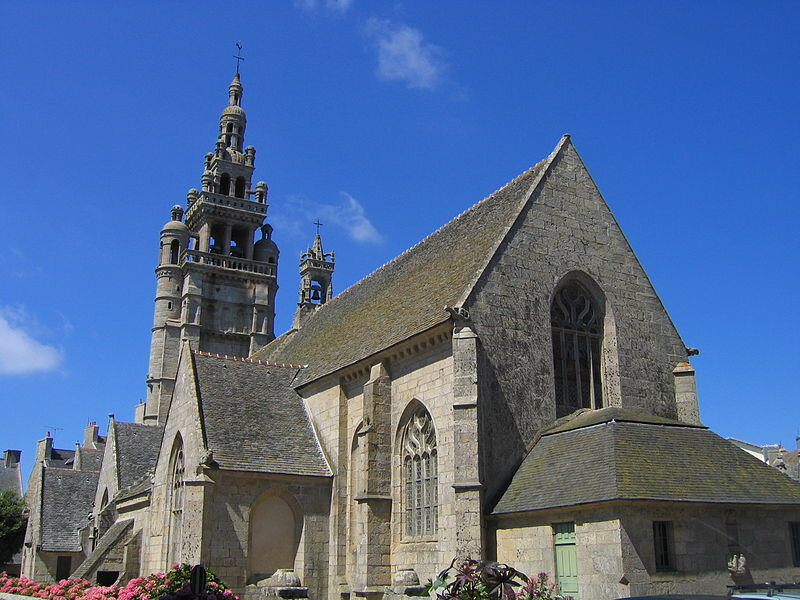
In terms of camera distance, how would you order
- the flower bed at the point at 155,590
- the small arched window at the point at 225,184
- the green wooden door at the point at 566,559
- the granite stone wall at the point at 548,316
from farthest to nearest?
the small arched window at the point at 225,184, the granite stone wall at the point at 548,316, the green wooden door at the point at 566,559, the flower bed at the point at 155,590

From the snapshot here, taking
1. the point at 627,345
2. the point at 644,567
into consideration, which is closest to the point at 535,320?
the point at 627,345

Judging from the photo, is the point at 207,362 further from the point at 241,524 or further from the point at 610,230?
the point at 610,230

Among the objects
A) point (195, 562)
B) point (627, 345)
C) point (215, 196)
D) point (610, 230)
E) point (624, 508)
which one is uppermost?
point (215, 196)

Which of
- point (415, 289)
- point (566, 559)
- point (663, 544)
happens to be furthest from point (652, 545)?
point (415, 289)

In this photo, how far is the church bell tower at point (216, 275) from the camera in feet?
153

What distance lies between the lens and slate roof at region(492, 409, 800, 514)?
54.0ft

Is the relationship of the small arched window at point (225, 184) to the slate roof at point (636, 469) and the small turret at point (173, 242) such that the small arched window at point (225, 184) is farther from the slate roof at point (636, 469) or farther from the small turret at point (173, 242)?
the slate roof at point (636, 469)

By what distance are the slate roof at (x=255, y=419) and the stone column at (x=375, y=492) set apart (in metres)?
2.98

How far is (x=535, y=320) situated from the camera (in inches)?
819

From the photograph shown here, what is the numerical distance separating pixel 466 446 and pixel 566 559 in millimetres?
3158

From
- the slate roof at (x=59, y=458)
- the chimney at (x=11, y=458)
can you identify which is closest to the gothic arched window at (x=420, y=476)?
the slate roof at (x=59, y=458)

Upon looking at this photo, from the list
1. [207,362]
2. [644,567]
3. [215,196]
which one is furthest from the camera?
[215,196]

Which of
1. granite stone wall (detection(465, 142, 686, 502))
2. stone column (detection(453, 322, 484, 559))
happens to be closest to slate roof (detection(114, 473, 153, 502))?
stone column (detection(453, 322, 484, 559))

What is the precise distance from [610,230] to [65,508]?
96.8 feet
